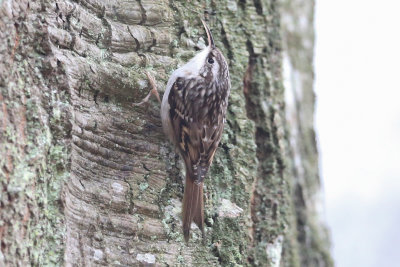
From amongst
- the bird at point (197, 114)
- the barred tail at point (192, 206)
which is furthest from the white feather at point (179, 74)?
the barred tail at point (192, 206)

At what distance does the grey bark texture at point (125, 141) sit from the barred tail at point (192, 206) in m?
0.03

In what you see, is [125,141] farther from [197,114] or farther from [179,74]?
[197,114]

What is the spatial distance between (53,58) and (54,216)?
436 millimetres

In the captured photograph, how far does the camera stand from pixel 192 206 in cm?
205

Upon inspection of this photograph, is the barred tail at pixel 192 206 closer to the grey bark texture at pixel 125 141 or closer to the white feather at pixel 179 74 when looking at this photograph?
the grey bark texture at pixel 125 141

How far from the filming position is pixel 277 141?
2465mm

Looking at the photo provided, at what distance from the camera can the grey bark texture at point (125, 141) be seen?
1.64 meters

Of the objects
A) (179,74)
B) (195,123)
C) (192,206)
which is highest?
(179,74)

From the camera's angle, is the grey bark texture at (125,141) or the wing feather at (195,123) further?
the wing feather at (195,123)

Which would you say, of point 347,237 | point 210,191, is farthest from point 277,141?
point 347,237

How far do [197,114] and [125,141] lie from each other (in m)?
0.49

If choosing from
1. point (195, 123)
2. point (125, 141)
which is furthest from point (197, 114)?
point (125, 141)

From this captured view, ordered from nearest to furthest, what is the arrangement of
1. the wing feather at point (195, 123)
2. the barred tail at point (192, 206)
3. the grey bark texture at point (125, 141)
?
the grey bark texture at point (125, 141) → the barred tail at point (192, 206) → the wing feather at point (195, 123)

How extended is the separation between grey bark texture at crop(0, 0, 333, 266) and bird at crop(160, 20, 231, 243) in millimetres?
37
